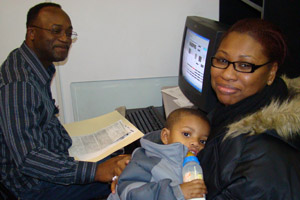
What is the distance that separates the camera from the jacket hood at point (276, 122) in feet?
2.85

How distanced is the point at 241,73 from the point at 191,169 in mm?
360

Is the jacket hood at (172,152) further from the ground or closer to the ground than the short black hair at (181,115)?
closer to the ground

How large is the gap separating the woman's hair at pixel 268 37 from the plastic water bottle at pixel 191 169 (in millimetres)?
423

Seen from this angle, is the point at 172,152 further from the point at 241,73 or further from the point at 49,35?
the point at 49,35

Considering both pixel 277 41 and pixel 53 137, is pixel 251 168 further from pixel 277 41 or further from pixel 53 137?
pixel 53 137

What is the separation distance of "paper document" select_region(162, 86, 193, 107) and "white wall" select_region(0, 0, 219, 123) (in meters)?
0.20

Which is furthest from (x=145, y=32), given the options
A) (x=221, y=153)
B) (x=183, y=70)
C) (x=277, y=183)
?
(x=277, y=183)

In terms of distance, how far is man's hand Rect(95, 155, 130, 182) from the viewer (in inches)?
53.3

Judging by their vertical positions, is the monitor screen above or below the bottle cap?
above

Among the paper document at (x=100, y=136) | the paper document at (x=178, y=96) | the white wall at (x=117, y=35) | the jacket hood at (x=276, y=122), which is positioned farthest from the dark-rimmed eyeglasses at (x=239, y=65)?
the white wall at (x=117, y=35)

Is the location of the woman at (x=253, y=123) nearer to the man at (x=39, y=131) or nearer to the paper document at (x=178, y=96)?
the man at (x=39, y=131)

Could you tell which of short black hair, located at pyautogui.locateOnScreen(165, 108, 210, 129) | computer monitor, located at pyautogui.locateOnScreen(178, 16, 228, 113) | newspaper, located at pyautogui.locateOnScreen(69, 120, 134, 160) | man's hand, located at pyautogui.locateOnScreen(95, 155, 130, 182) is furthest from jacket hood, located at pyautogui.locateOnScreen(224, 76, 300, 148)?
newspaper, located at pyautogui.locateOnScreen(69, 120, 134, 160)

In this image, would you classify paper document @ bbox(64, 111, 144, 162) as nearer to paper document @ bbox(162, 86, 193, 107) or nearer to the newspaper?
the newspaper

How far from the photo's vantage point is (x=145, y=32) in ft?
7.29
